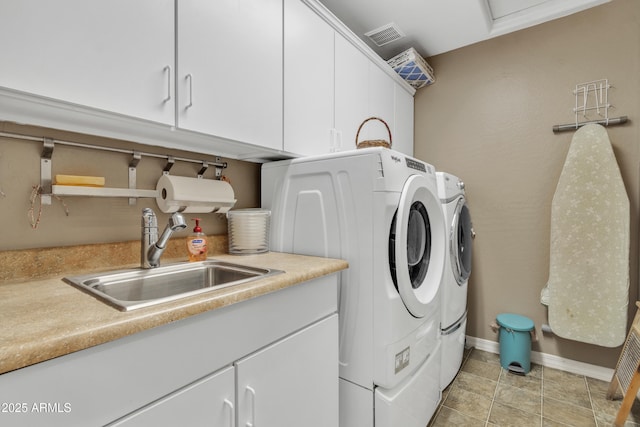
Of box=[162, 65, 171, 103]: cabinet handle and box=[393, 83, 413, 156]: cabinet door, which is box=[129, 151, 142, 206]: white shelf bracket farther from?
box=[393, 83, 413, 156]: cabinet door

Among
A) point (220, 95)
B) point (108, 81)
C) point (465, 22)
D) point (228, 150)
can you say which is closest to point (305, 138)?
point (228, 150)

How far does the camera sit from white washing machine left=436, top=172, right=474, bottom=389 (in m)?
1.94

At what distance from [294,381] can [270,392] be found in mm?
119

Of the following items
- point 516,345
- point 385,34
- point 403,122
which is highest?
point 385,34

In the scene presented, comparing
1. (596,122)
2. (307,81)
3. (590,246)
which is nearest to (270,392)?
(307,81)

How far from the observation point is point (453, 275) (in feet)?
6.60

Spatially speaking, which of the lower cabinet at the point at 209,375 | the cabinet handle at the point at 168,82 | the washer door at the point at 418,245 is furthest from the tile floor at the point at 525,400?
the cabinet handle at the point at 168,82

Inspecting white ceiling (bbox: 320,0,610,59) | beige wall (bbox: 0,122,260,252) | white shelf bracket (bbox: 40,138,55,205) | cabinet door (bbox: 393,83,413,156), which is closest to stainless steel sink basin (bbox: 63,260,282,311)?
beige wall (bbox: 0,122,260,252)

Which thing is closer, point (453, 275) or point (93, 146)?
point (93, 146)

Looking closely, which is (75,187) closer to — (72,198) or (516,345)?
(72,198)

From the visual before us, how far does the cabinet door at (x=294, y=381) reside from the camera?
92cm

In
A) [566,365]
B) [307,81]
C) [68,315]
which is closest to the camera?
[68,315]

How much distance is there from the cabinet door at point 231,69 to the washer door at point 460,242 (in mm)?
1300

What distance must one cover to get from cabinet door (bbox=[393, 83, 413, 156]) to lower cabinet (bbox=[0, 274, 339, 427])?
1757mm
